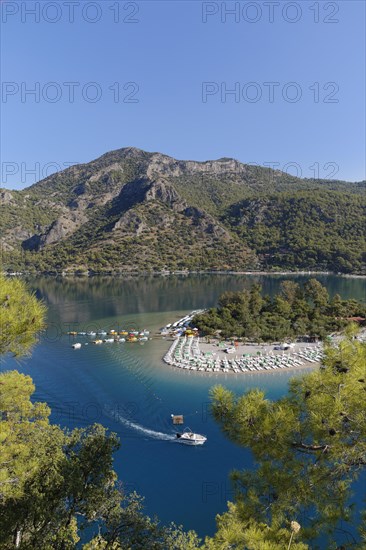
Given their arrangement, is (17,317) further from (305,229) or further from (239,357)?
(305,229)

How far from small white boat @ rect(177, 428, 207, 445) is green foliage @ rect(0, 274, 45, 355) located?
56.8ft

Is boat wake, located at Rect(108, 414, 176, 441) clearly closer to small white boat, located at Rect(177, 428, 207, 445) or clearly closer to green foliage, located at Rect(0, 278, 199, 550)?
small white boat, located at Rect(177, 428, 207, 445)

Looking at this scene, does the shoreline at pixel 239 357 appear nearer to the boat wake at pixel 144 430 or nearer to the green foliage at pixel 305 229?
the boat wake at pixel 144 430

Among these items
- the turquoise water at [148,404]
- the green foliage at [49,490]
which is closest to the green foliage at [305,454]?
the green foliage at [49,490]

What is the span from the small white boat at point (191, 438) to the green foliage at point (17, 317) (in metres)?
17.3

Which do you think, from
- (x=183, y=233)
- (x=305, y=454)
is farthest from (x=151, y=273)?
(x=305, y=454)

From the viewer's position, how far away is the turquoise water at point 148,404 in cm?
1697

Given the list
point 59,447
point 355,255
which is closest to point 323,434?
point 59,447

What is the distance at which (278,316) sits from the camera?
46031 millimetres

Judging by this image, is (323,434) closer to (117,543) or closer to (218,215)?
(117,543)

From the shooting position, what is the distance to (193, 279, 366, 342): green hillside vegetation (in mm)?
42438

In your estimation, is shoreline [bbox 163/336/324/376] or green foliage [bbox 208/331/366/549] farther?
shoreline [bbox 163/336/324/376]

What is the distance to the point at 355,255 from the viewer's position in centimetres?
11862

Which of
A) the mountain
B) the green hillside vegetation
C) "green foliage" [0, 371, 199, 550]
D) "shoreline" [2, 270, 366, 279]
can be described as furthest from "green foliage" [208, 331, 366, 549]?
the mountain
